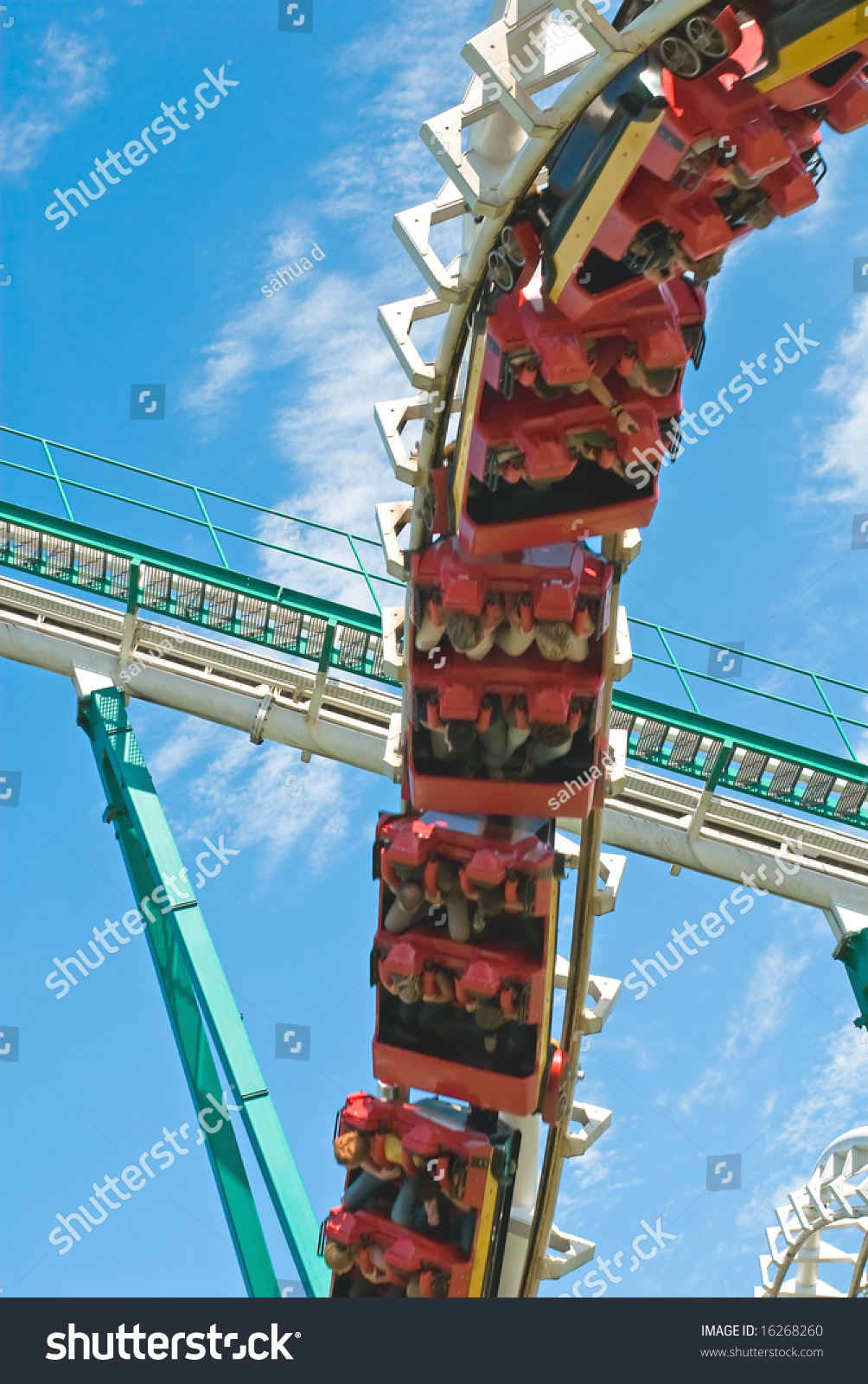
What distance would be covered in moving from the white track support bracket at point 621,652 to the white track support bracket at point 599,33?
10.1 feet

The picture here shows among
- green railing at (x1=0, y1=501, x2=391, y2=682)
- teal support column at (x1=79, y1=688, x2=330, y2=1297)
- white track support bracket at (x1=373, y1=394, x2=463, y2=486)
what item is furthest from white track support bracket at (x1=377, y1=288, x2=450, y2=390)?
green railing at (x1=0, y1=501, x2=391, y2=682)

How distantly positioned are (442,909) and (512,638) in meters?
1.68

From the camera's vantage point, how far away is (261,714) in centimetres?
1366

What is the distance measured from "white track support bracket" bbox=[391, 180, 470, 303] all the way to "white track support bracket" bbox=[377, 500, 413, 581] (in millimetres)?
1397

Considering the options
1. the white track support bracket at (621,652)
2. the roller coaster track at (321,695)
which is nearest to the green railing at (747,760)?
the roller coaster track at (321,695)

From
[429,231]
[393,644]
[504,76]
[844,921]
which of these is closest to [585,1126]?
[393,644]

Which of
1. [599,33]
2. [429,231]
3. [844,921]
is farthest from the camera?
[844,921]

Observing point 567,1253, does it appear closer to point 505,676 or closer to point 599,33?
point 505,676

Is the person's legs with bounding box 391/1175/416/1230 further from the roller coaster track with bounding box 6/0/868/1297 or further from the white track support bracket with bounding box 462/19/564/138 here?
the white track support bracket with bounding box 462/19/564/138

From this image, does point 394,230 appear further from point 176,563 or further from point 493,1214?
point 176,563

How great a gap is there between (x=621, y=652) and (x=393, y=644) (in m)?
1.17

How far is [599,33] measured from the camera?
5285 millimetres
